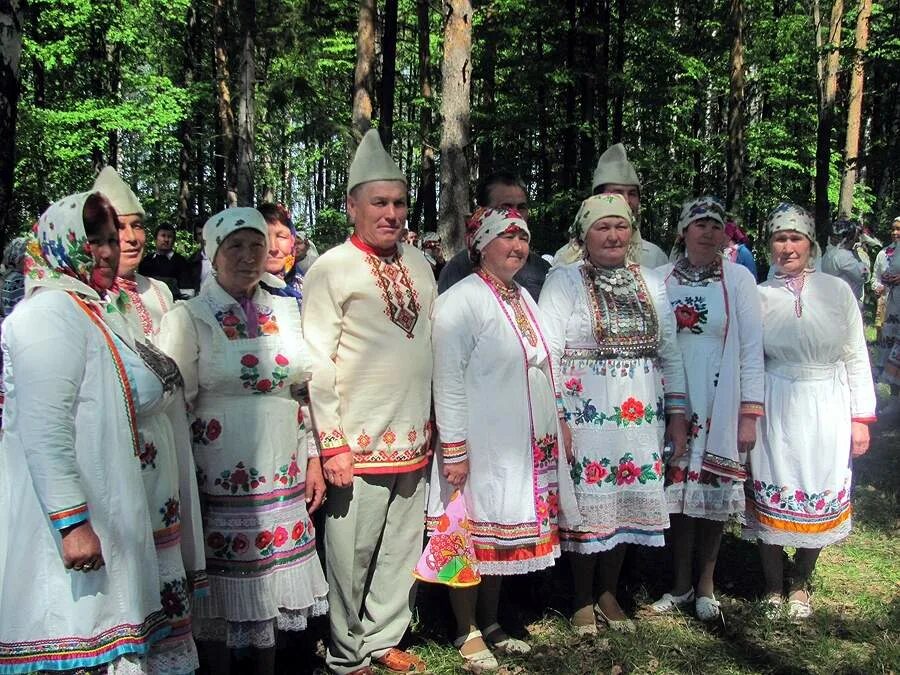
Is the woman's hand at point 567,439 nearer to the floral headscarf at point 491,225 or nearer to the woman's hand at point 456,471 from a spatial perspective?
the woman's hand at point 456,471

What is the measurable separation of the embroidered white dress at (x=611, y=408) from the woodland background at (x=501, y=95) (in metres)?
8.97

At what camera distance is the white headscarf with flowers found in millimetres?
2244

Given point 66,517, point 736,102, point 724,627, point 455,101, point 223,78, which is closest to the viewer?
point 66,517

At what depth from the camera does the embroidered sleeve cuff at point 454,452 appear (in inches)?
131

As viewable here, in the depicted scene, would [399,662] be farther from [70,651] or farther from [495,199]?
[495,199]

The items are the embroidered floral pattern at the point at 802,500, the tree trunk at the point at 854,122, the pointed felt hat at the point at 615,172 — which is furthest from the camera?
the tree trunk at the point at 854,122

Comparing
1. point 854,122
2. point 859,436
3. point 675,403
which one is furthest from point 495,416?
point 854,122

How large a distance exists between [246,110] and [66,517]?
10.7 meters

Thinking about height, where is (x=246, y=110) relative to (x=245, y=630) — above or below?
above

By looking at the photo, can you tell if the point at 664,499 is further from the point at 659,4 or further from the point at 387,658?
the point at 659,4

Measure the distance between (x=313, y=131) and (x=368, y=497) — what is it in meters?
12.3

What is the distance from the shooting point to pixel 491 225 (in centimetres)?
347

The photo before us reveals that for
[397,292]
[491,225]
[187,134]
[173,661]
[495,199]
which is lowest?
[173,661]

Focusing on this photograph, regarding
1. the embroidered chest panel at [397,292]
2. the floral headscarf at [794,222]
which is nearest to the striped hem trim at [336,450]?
the embroidered chest panel at [397,292]
